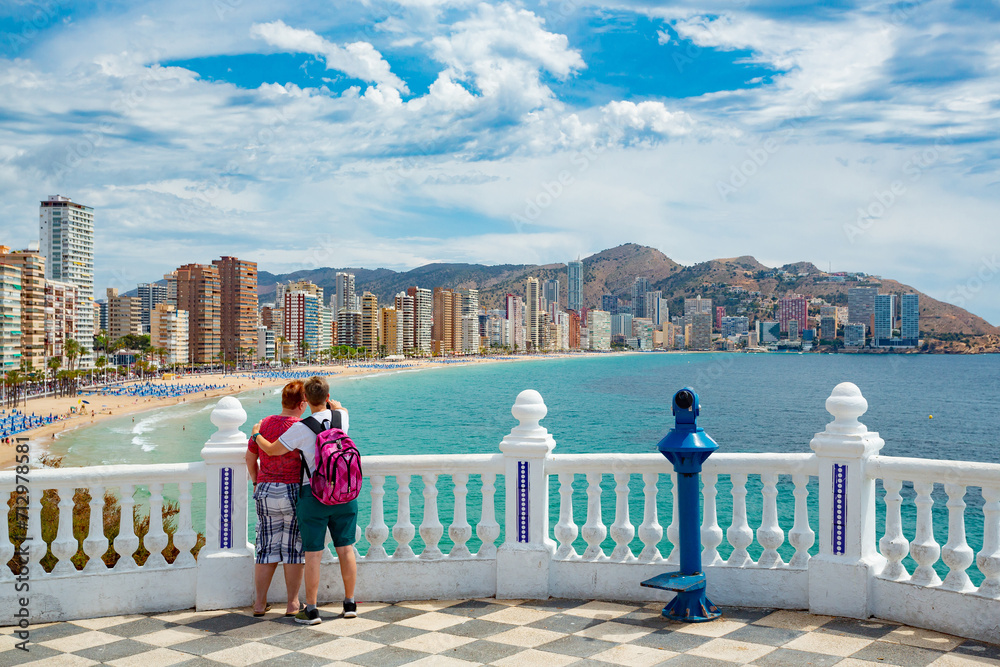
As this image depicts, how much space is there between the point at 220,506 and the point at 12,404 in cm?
8455

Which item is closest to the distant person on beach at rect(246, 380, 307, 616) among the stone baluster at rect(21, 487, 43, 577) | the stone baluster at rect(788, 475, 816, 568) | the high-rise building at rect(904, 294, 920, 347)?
the stone baluster at rect(21, 487, 43, 577)

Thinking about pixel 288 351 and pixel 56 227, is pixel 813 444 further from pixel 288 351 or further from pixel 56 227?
pixel 288 351

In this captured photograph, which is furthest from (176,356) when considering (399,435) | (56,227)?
(399,435)

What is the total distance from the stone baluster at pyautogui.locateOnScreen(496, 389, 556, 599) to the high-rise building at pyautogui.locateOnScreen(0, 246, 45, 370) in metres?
114

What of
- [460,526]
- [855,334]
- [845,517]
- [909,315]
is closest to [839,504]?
[845,517]

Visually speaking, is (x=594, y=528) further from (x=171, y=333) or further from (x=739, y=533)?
(x=171, y=333)

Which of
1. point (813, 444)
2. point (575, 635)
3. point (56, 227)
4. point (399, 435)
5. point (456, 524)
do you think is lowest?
point (399, 435)

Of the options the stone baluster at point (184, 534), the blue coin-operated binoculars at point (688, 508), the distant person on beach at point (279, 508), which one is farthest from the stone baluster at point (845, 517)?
the stone baluster at point (184, 534)

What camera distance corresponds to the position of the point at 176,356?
152375 millimetres

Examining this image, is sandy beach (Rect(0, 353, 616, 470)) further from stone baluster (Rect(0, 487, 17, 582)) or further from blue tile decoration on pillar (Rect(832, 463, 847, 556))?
blue tile decoration on pillar (Rect(832, 463, 847, 556))

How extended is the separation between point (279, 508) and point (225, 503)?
1.81 ft

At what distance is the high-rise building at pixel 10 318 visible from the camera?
310 feet

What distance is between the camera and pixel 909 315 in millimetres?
171750

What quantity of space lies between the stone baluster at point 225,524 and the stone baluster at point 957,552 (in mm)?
4503
